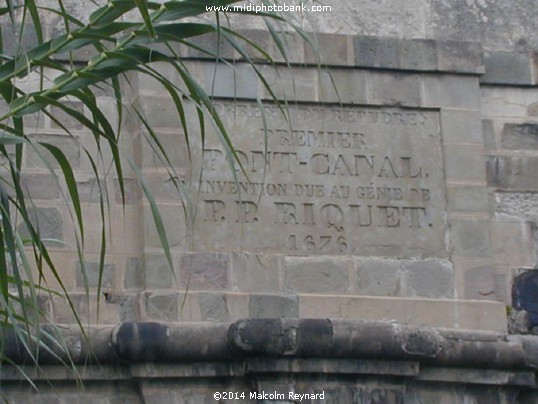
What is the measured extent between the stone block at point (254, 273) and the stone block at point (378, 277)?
431mm

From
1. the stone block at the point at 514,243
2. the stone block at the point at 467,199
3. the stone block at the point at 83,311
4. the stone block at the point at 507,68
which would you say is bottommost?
the stone block at the point at 83,311

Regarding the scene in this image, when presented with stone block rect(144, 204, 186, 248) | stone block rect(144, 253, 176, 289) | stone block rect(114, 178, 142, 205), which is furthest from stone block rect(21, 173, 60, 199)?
stone block rect(144, 253, 176, 289)

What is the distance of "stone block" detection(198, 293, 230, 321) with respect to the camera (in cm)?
Answer: 741

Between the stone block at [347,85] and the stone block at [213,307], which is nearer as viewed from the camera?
the stone block at [213,307]

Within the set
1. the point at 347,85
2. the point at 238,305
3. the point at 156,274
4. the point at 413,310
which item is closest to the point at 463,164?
the point at 347,85

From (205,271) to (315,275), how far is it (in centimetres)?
55

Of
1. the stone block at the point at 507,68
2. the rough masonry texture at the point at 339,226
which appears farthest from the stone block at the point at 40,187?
the stone block at the point at 507,68

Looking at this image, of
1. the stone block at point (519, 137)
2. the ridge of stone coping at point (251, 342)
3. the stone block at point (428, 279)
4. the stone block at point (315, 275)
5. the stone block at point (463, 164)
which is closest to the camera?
the ridge of stone coping at point (251, 342)

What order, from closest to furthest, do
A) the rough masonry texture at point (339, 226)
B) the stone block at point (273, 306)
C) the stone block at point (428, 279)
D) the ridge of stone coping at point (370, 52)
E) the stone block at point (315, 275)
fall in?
the rough masonry texture at point (339, 226)
the stone block at point (273, 306)
the stone block at point (315, 275)
the stone block at point (428, 279)
the ridge of stone coping at point (370, 52)

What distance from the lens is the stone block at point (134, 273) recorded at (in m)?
7.47

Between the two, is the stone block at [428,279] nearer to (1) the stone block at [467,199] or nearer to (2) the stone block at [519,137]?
A: (1) the stone block at [467,199]

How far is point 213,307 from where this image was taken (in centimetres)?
743

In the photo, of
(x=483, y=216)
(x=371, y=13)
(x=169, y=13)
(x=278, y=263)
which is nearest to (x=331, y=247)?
(x=278, y=263)

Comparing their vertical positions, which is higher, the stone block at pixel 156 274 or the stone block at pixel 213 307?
the stone block at pixel 156 274
